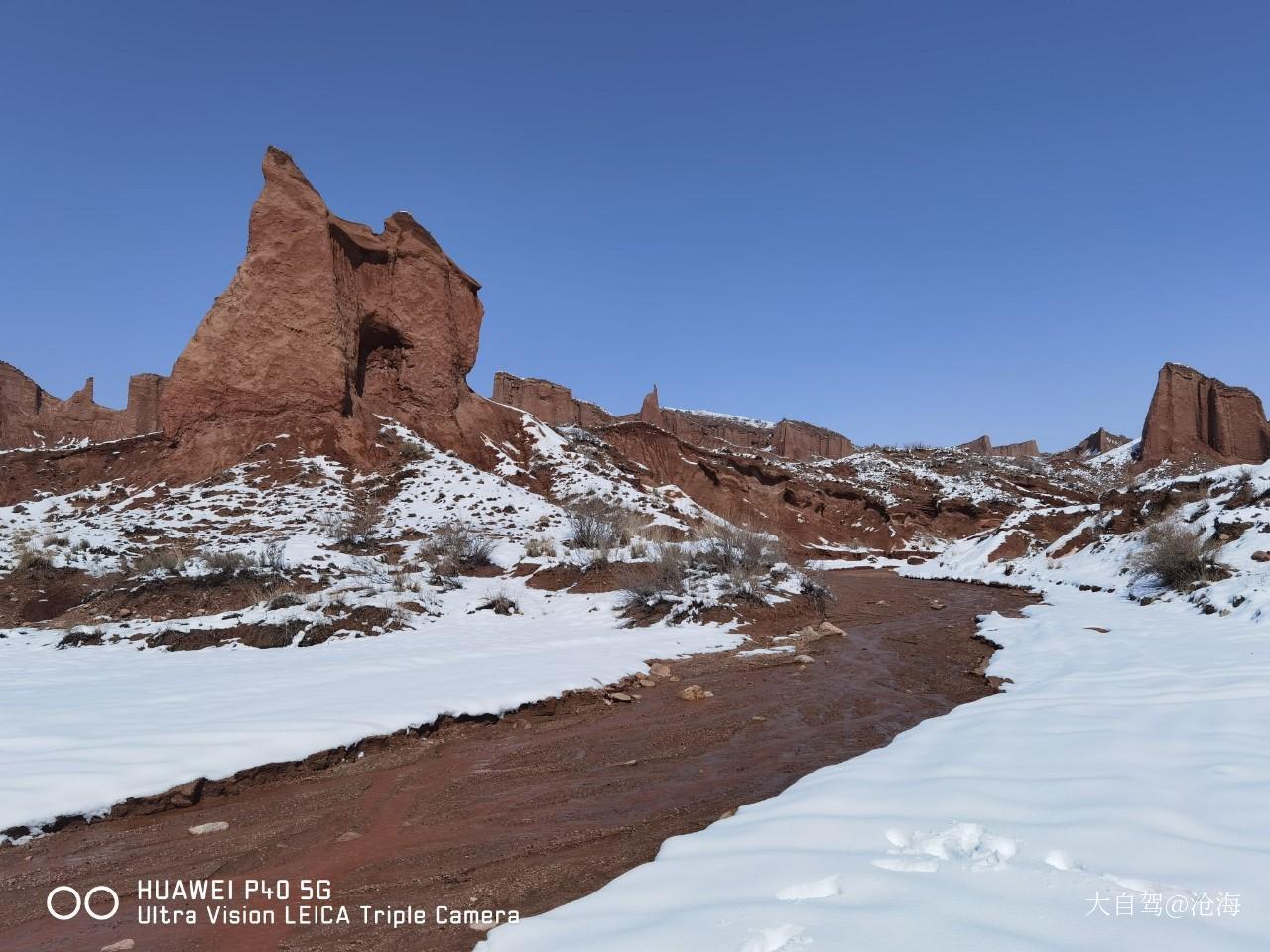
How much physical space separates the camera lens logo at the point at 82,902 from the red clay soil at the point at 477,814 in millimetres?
47

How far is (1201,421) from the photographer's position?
230 ft

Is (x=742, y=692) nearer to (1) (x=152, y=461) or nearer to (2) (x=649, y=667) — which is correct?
(2) (x=649, y=667)

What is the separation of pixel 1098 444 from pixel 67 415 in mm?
125220

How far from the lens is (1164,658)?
7473 mm

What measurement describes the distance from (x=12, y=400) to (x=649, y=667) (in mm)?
56731

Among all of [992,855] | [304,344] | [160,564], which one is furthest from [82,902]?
[304,344]

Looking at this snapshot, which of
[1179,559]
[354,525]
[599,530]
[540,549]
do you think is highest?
[354,525]

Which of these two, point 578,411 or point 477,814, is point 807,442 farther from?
point 477,814

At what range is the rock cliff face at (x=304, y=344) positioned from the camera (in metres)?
24.9

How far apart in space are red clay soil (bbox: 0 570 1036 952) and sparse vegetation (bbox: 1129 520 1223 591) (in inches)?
292

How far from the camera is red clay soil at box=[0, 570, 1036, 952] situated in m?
3.41

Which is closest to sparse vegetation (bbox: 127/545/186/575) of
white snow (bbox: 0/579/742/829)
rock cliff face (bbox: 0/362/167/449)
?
white snow (bbox: 0/579/742/829)

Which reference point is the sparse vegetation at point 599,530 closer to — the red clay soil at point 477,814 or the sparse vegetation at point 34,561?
the red clay soil at point 477,814

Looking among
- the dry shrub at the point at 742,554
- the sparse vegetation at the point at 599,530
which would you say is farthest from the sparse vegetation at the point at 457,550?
the dry shrub at the point at 742,554
